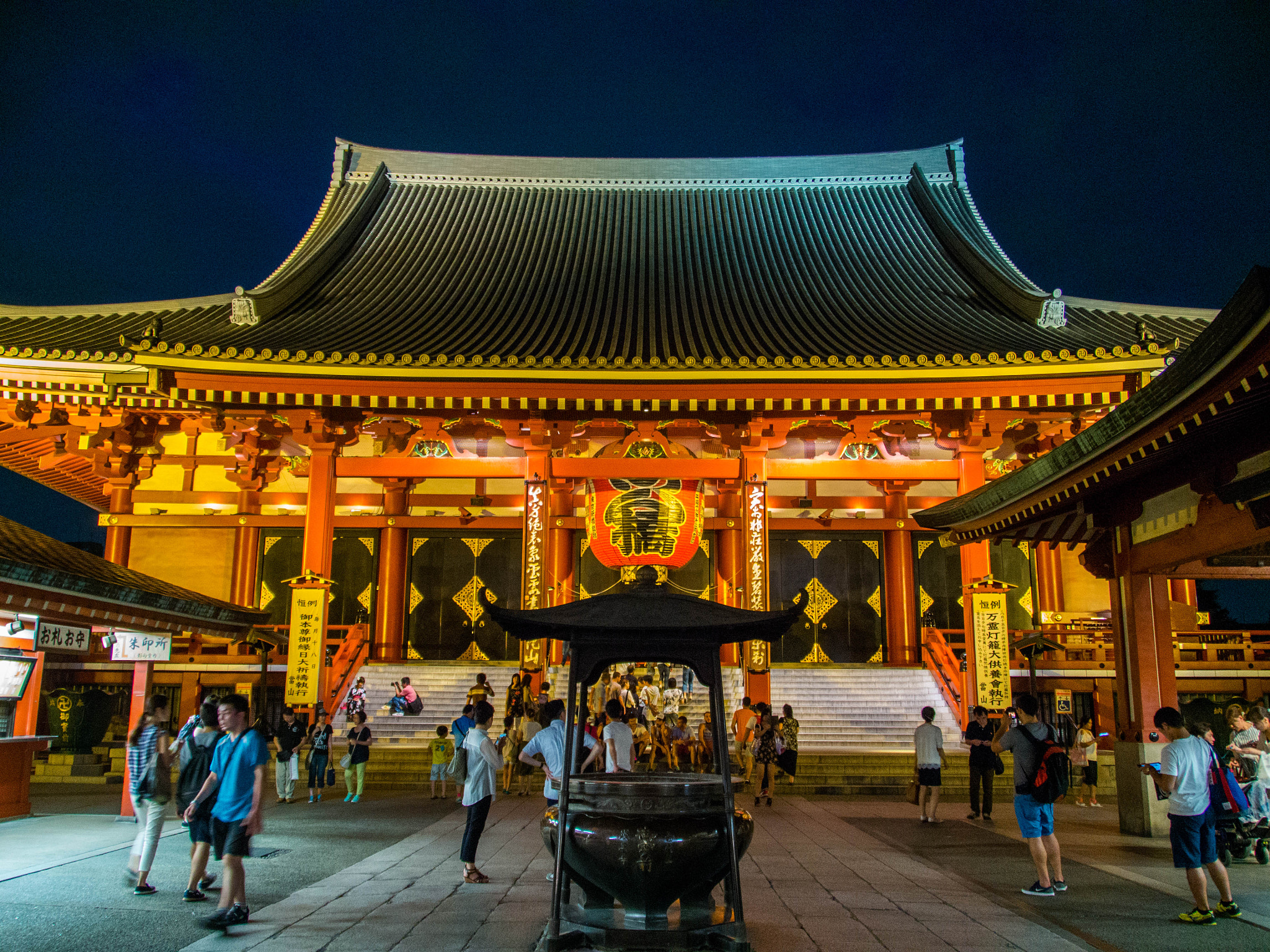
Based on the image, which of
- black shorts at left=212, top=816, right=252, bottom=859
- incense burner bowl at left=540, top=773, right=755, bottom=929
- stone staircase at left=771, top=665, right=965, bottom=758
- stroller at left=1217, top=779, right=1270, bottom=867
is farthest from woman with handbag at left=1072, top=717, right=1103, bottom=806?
black shorts at left=212, top=816, right=252, bottom=859

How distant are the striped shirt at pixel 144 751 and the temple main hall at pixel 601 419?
714 cm

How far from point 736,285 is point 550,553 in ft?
23.6

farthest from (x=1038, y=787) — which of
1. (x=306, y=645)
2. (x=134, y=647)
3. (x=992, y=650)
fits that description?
(x=306, y=645)

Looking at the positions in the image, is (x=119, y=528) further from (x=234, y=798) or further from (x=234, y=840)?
(x=234, y=840)

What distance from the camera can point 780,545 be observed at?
20859 mm

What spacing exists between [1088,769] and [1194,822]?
7545mm

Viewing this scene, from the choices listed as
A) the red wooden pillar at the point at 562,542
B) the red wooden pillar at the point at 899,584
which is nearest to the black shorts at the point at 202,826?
the red wooden pillar at the point at 562,542

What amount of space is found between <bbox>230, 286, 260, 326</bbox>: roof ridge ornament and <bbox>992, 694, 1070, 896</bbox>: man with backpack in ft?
47.6

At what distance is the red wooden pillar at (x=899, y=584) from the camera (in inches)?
785

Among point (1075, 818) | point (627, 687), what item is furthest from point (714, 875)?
point (627, 687)

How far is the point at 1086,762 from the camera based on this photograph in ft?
44.2

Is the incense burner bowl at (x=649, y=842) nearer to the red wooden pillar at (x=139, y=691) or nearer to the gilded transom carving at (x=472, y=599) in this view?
the red wooden pillar at (x=139, y=691)

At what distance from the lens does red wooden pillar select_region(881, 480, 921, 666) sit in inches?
785

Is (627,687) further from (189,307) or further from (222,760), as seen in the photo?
(189,307)
